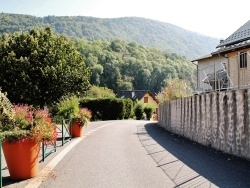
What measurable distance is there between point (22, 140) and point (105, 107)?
127 feet

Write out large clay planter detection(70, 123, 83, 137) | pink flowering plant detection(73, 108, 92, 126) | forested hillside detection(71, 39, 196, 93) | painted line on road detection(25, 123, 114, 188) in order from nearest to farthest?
painted line on road detection(25, 123, 114, 188) → pink flowering plant detection(73, 108, 92, 126) → large clay planter detection(70, 123, 83, 137) → forested hillside detection(71, 39, 196, 93)

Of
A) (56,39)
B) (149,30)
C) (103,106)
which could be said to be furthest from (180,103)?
(149,30)

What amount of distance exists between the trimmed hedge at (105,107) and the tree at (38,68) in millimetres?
9816

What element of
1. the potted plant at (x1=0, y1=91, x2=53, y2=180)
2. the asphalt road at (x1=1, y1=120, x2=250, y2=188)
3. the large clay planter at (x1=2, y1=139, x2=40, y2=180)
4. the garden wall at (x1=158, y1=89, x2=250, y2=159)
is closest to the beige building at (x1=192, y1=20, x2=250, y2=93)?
the garden wall at (x1=158, y1=89, x2=250, y2=159)

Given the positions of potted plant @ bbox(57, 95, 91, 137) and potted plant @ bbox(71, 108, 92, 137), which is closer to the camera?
potted plant @ bbox(57, 95, 91, 137)

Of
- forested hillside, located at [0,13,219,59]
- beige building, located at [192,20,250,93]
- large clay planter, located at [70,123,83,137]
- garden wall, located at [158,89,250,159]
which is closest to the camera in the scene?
garden wall, located at [158,89,250,159]

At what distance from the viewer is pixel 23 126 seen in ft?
23.8

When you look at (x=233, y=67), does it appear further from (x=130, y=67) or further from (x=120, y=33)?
(x=120, y=33)

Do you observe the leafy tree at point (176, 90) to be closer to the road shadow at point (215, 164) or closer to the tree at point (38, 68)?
the road shadow at point (215, 164)

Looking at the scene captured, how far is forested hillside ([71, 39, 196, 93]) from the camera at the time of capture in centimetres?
9438

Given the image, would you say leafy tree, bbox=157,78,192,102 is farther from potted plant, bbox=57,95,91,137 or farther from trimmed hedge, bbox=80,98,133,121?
trimmed hedge, bbox=80,98,133,121

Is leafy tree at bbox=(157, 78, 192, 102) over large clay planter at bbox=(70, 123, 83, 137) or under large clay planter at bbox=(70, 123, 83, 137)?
over

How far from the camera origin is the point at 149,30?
19750cm

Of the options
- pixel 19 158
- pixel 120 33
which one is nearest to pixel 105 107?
pixel 19 158
